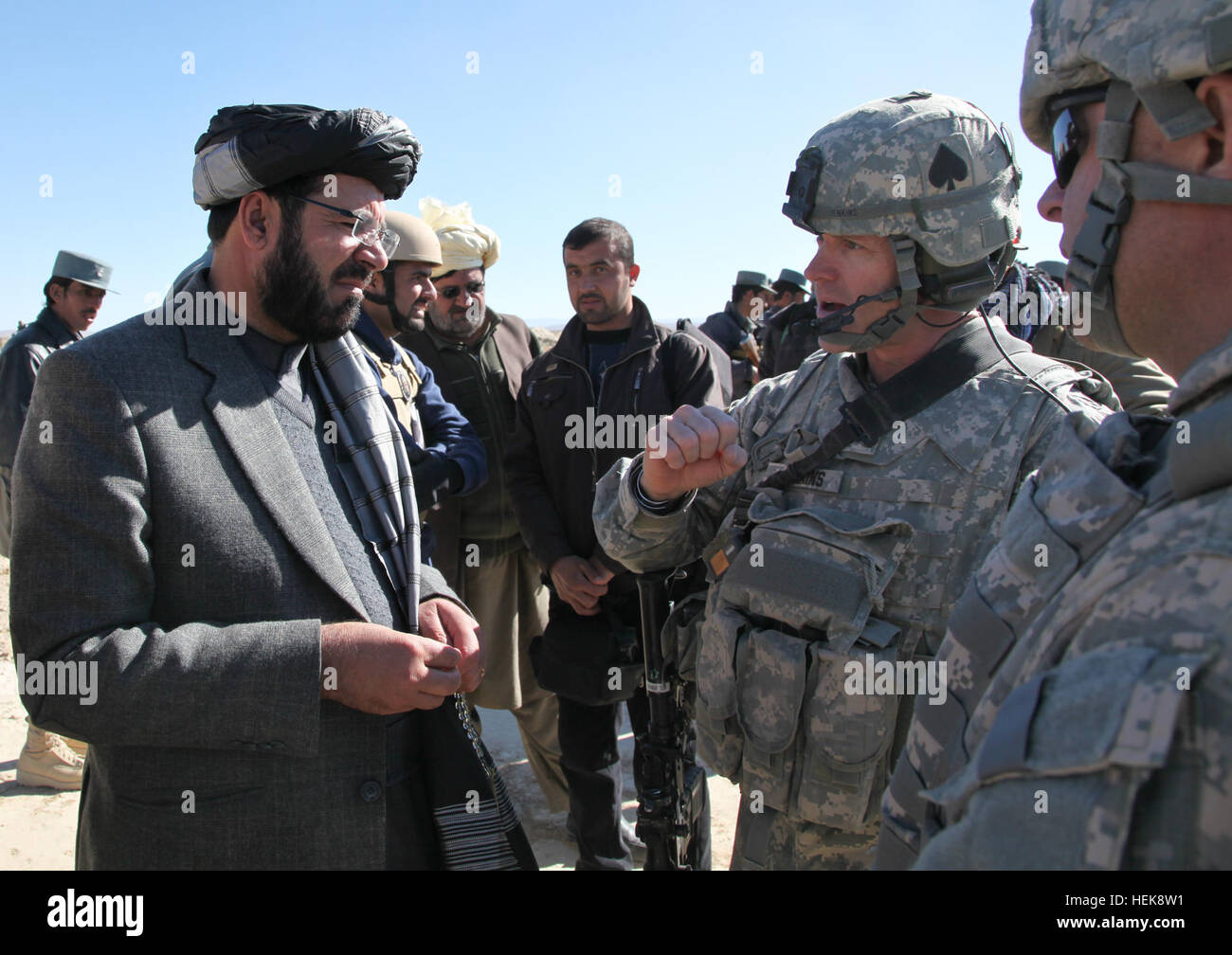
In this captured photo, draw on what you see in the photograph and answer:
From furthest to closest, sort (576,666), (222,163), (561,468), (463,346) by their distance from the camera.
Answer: (463,346)
(561,468)
(576,666)
(222,163)

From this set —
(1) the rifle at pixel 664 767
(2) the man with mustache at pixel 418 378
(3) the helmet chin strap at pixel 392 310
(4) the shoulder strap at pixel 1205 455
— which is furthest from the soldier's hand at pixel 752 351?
(4) the shoulder strap at pixel 1205 455

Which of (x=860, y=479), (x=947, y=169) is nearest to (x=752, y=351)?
(x=947, y=169)

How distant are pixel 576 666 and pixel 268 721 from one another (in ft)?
6.81

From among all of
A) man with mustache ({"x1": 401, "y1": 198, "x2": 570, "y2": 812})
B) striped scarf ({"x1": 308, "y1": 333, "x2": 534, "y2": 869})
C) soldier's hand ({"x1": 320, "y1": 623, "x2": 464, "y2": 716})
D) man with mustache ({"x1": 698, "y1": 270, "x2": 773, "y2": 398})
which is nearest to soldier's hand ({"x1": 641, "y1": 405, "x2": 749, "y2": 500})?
striped scarf ({"x1": 308, "y1": 333, "x2": 534, "y2": 869})

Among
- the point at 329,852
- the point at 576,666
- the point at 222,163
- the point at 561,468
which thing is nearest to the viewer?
the point at 329,852

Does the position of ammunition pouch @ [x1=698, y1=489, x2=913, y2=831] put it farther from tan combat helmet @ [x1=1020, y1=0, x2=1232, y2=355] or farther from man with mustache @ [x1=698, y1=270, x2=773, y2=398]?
man with mustache @ [x1=698, y1=270, x2=773, y2=398]

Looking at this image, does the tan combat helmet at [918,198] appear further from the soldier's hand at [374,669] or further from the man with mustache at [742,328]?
the man with mustache at [742,328]

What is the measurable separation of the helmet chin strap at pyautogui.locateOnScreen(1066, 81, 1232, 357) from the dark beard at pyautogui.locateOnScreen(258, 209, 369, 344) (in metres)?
1.54

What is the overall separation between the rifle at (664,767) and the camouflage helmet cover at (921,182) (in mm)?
1242

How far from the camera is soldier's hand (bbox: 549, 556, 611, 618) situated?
11.6ft

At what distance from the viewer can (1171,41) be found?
2.95 feet
